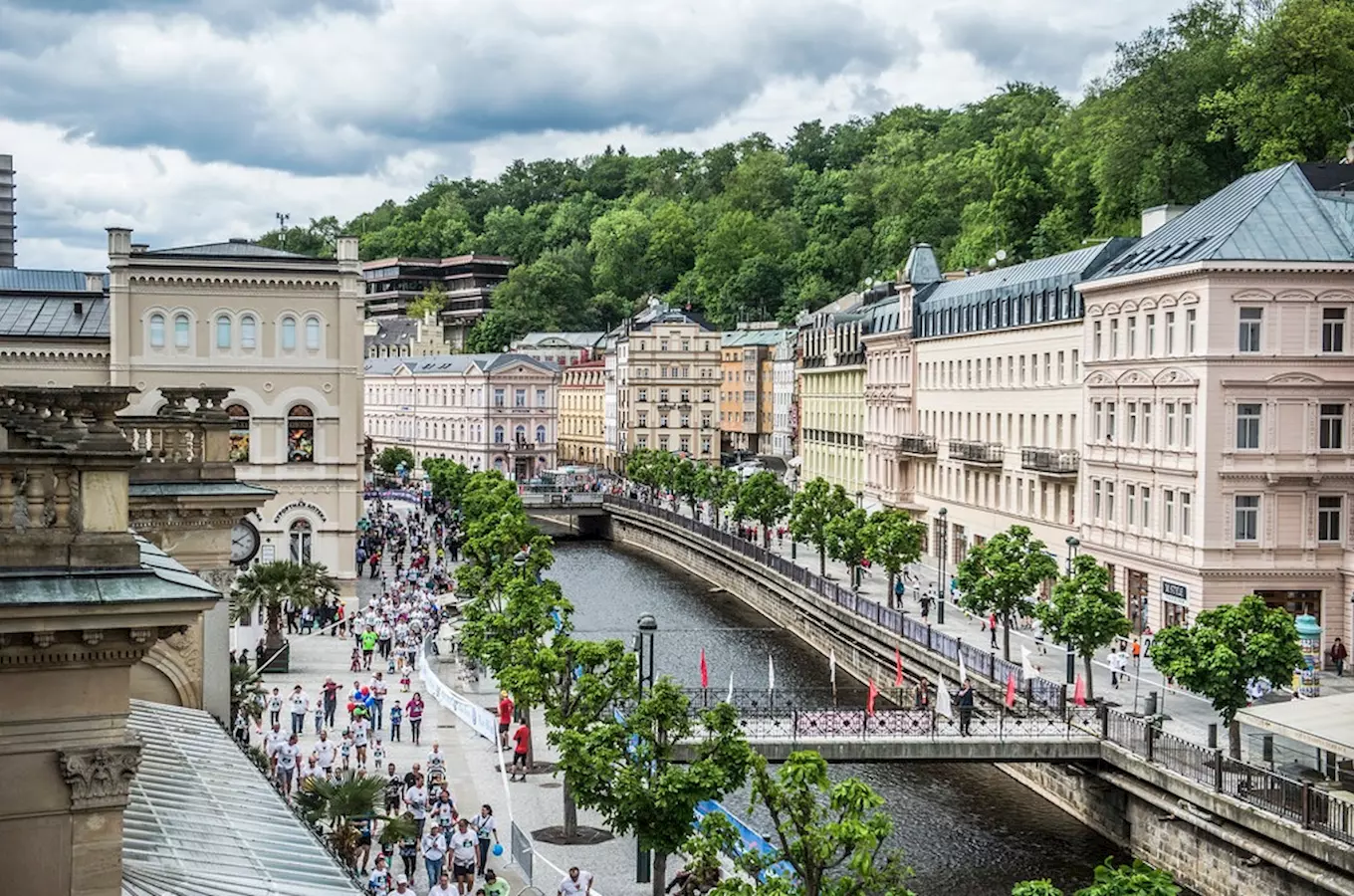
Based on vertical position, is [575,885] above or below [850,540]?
below

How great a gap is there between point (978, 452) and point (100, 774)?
68475 millimetres

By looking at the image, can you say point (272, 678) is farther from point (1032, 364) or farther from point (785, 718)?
point (1032, 364)

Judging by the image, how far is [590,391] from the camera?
547ft

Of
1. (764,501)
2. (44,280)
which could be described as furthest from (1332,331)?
(44,280)

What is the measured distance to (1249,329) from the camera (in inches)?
2084

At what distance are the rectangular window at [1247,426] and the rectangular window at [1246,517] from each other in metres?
1.64

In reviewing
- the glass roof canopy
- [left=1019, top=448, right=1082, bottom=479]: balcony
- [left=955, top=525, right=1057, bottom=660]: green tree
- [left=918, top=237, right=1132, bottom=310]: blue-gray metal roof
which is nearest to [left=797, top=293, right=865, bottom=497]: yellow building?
[left=918, top=237, right=1132, bottom=310]: blue-gray metal roof

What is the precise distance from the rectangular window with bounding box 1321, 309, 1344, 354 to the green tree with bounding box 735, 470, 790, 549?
42018 mm

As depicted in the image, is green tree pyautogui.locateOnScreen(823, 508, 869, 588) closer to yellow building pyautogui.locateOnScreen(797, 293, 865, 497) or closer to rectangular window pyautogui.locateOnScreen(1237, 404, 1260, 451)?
rectangular window pyautogui.locateOnScreen(1237, 404, 1260, 451)

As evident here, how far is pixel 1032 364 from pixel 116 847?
63377mm

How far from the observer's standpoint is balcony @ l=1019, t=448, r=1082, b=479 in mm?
65938

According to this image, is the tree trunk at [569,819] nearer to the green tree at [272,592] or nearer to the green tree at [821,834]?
the green tree at [821,834]

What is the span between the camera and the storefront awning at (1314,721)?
1216 inches

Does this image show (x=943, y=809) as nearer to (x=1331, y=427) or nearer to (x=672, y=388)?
(x=1331, y=427)
